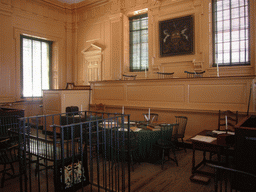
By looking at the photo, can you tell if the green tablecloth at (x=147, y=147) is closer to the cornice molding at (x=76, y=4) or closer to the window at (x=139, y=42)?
the window at (x=139, y=42)

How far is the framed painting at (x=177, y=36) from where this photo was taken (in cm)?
688

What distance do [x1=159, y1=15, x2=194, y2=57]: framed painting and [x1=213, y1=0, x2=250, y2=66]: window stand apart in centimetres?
77

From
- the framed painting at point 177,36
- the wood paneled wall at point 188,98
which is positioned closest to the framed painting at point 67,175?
the wood paneled wall at point 188,98

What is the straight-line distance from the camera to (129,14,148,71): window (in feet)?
26.9

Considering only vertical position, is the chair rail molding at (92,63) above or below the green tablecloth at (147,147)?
above

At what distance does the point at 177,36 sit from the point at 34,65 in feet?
19.4

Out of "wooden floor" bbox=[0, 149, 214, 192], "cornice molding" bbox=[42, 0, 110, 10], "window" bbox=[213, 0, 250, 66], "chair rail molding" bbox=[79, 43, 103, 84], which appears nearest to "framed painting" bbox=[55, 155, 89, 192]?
"wooden floor" bbox=[0, 149, 214, 192]

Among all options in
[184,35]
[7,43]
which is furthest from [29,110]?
[184,35]

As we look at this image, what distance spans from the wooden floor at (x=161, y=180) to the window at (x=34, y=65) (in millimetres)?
5874

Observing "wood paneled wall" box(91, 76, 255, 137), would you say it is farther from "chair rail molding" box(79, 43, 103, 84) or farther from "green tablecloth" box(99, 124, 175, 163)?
"chair rail molding" box(79, 43, 103, 84)

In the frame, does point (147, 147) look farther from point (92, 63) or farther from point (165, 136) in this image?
point (92, 63)

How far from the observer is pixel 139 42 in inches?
328

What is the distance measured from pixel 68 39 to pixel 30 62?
6.90ft

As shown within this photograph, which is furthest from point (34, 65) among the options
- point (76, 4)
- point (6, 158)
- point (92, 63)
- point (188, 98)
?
point (188, 98)
